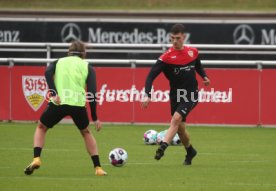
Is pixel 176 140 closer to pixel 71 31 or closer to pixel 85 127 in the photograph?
pixel 85 127

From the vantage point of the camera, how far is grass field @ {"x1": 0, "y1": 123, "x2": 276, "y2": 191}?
1245 cm

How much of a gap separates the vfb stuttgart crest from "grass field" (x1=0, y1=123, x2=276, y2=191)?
1788 millimetres

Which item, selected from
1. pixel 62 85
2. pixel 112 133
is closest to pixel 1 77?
pixel 112 133

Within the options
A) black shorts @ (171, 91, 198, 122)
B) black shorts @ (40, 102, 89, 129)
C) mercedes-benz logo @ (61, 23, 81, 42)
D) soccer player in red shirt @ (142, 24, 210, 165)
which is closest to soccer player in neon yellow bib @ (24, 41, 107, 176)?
black shorts @ (40, 102, 89, 129)

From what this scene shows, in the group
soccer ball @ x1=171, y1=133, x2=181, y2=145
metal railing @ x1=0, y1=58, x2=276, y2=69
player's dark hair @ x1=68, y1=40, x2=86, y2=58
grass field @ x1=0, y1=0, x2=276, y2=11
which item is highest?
grass field @ x1=0, y1=0, x2=276, y2=11

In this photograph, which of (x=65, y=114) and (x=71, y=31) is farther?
(x=71, y=31)

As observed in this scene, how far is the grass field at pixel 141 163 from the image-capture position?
1245 centimetres

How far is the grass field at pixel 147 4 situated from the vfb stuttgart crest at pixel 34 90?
46.5 ft

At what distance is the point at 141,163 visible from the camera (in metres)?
15.6

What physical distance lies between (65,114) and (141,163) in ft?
8.36

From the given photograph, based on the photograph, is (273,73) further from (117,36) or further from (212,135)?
(117,36)

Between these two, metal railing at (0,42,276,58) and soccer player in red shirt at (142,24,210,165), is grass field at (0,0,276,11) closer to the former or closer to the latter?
metal railing at (0,42,276,58)

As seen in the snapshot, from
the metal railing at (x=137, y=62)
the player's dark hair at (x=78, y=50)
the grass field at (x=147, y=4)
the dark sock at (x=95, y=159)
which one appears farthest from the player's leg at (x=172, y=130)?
the grass field at (x=147, y=4)

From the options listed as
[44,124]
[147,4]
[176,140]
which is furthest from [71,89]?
[147,4]
